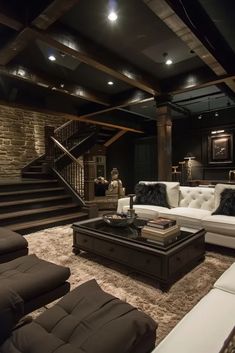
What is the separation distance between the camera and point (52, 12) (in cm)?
248

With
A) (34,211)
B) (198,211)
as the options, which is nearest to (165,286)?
(198,211)

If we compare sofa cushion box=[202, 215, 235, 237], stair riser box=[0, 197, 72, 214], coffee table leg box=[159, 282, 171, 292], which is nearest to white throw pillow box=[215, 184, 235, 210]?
sofa cushion box=[202, 215, 235, 237]

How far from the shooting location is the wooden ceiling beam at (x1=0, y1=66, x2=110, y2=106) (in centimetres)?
419

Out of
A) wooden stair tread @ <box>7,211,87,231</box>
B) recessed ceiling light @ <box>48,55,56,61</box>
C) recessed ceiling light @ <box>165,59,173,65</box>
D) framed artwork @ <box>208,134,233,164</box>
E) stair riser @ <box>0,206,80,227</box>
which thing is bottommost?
wooden stair tread @ <box>7,211,87,231</box>

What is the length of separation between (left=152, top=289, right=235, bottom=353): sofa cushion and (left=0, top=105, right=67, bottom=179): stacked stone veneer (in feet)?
19.8

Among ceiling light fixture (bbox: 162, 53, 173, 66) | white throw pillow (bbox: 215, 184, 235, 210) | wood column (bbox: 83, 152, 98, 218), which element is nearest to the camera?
white throw pillow (bbox: 215, 184, 235, 210)

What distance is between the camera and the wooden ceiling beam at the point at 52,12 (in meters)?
2.33

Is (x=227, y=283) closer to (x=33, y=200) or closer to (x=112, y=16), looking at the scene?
(x=112, y=16)

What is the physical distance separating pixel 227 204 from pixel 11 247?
283 cm

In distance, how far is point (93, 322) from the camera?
112 centimetres

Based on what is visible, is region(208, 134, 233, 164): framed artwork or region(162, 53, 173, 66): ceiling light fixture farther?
region(208, 134, 233, 164): framed artwork

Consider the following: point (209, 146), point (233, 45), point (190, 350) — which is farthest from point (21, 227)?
point (209, 146)

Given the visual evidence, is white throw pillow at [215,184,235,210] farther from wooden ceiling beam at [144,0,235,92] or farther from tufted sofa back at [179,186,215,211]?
wooden ceiling beam at [144,0,235,92]

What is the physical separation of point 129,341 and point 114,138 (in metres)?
8.49
